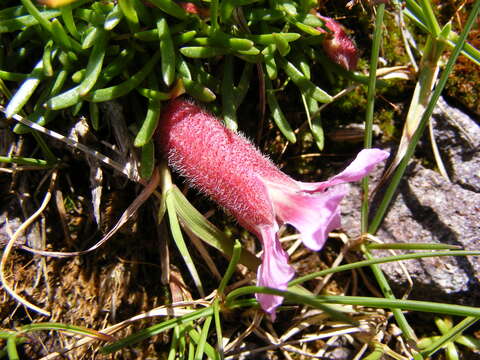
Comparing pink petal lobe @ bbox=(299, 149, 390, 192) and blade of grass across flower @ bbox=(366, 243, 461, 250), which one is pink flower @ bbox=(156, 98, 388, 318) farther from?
blade of grass across flower @ bbox=(366, 243, 461, 250)

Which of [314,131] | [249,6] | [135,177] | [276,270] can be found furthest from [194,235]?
[249,6]

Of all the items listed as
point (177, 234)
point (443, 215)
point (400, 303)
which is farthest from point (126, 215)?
point (443, 215)

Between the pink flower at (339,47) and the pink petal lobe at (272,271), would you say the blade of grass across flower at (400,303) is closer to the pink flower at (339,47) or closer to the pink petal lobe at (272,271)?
the pink petal lobe at (272,271)

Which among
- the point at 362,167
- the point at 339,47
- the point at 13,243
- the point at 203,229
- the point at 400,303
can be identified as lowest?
the point at 13,243

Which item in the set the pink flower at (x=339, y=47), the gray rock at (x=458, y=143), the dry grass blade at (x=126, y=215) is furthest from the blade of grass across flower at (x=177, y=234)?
the gray rock at (x=458, y=143)

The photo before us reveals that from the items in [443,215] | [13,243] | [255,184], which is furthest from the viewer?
Result: [443,215]

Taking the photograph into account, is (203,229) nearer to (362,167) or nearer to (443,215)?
(362,167)
